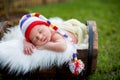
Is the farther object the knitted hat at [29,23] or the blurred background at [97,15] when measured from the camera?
the blurred background at [97,15]

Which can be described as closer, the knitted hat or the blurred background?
the knitted hat

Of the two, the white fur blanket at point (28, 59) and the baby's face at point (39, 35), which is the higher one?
the baby's face at point (39, 35)

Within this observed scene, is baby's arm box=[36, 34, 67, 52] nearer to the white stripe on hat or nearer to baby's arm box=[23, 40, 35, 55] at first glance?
baby's arm box=[23, 40, 35, 55]

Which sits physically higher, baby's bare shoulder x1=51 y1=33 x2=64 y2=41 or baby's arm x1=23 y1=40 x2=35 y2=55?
baby's bare shoulder x1=51 y1=33 x2=64 y2=41

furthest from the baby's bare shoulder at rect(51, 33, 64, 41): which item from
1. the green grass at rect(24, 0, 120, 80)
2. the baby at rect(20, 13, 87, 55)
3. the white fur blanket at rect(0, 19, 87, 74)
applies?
the green grass at rect(24, 0, 120, 80)

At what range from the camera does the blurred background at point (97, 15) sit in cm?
361

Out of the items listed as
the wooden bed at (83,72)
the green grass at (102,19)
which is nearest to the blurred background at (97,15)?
the green grass at (102,19)

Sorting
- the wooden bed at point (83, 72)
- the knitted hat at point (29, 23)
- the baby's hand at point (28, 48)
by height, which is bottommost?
the wooden bed at point (83, 72)

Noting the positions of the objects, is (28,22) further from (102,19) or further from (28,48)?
(102,19)

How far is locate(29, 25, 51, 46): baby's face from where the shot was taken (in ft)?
9.72

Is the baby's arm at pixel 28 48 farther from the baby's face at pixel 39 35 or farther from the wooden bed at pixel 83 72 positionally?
the wooden bed at pixel 83 72

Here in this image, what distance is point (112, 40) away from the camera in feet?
14.8

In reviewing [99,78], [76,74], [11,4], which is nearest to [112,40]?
[99,78]

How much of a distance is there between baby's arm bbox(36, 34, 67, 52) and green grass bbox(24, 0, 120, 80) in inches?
22.3
